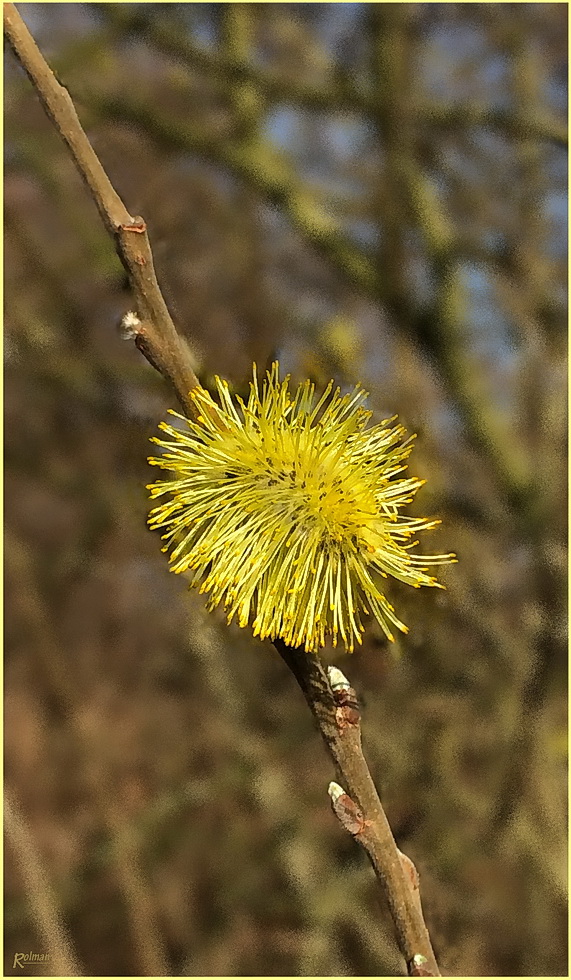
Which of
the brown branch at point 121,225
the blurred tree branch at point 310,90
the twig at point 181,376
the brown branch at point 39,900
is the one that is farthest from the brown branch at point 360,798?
the blurred tree branch at point 310,90

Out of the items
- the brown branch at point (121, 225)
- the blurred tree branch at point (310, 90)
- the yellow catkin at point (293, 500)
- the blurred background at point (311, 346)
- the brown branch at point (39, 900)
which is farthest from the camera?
the blurred tree branch at point (310, 90)

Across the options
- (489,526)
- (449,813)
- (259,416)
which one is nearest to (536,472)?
(489,526)

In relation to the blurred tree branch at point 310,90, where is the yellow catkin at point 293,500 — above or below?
below

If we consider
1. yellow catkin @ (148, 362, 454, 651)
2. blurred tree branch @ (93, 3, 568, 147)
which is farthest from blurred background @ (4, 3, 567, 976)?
yellow catkin @ (148, 362, 454, 651)

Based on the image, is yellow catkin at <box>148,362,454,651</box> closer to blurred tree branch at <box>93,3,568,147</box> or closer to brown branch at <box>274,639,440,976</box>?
brown branch at <box>274,639,440,976</box>

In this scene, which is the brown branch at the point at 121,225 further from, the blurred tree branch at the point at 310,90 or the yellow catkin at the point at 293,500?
the blurred tree branch at the point at 310,90

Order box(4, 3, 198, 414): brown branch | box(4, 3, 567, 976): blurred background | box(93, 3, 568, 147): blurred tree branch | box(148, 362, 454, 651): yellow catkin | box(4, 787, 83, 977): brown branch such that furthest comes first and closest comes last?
box(93, 3, 568, 147): blurred tree branch → box(4, 3, 567, 976): blurred background → box(4, 787, 83, 977): brown branch → box(148, 362, 454, 651): yellow catkin → box(4, 3, 198, 414): brown branch

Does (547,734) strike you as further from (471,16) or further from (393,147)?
(471,16)

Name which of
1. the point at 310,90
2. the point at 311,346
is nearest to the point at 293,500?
the point at 311,346
